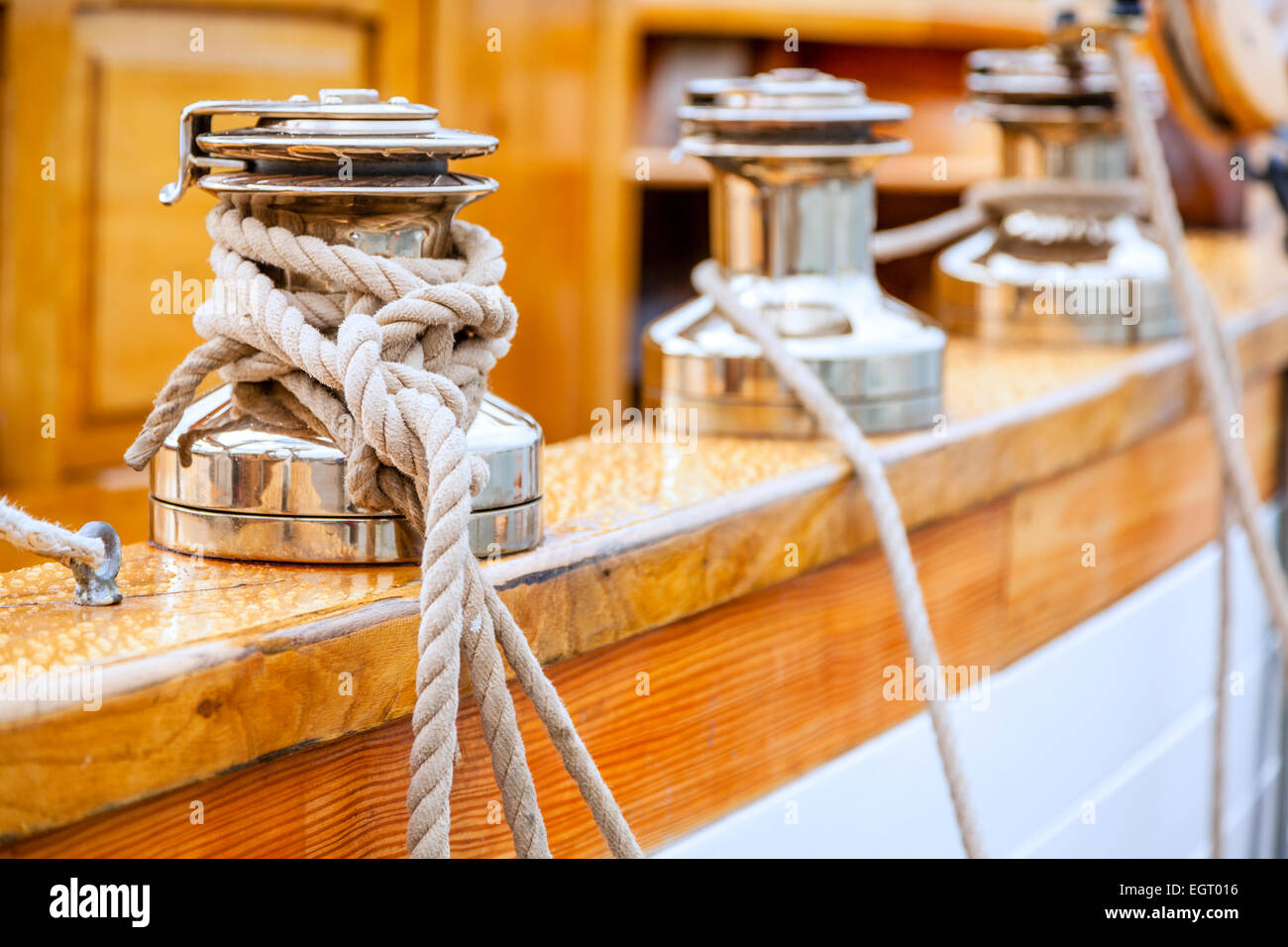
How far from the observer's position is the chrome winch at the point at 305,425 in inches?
21.8

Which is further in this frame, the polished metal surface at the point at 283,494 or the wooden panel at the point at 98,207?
the wooden panel at the point at 98,207

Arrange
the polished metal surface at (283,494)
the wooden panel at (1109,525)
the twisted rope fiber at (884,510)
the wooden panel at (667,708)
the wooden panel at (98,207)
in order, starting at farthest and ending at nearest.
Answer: the wooden panel at (98,207) → the wooden panel at (1109,525) → the twisted rope fiber at (884,510) → the polished metal surface at (283,494) → the wooden panel at (667,708)

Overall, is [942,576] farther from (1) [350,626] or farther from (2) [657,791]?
(1) [350,626]

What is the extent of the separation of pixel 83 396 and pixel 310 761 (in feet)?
3.51

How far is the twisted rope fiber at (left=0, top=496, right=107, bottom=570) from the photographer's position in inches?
18.7

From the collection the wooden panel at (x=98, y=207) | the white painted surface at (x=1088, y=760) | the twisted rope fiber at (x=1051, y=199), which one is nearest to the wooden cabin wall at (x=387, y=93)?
the wooden panel at (x=98, y=207)

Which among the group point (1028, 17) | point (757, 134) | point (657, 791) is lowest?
point (657, 791)

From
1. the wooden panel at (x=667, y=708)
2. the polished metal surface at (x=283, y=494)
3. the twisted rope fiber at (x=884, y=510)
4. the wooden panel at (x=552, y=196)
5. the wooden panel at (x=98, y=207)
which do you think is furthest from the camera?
the wooden panel at (x=552, y=196)

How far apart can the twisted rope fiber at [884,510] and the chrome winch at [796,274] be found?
0.06ft

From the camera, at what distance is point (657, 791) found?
2.28ft

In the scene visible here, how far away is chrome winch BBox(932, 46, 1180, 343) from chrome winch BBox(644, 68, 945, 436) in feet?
1.33

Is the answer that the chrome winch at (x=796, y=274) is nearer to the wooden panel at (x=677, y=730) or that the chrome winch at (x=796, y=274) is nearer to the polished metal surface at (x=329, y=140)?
the wooden panel at (x=677, y=730)

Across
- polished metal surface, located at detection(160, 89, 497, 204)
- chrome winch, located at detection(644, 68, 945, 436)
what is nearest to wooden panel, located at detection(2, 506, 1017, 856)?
chrome winch, located at detection(644, 68, 945, 436)

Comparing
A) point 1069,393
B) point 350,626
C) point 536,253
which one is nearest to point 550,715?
point 350,626
